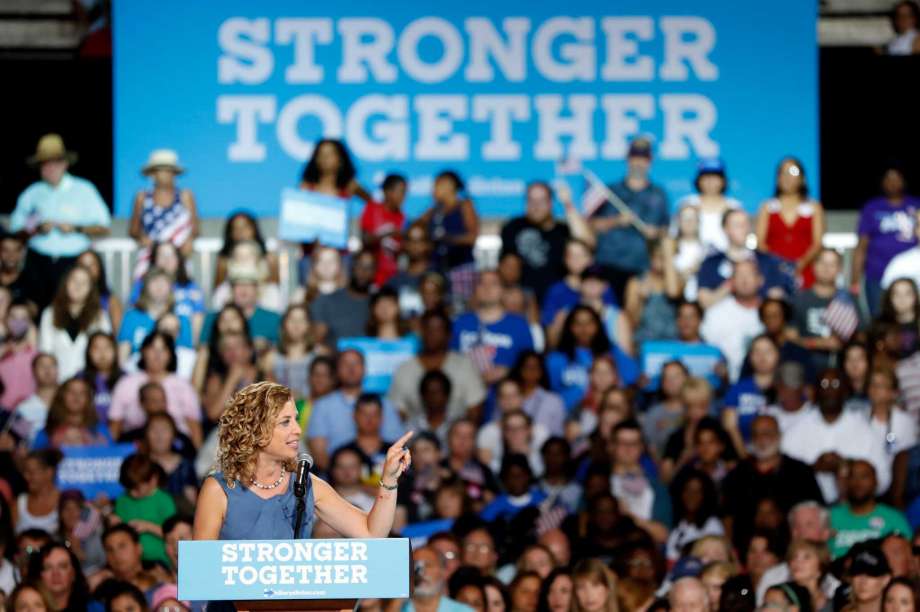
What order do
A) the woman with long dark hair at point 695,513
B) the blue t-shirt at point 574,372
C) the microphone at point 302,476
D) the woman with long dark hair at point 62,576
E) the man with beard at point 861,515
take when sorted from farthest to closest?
the blue t-shirt at point 574,372 → the woman with long dark hair at point 695,513 → the man with beard at point 861,515 → the woman with long dark hair at point 62,576 → the microphone at point 302,476

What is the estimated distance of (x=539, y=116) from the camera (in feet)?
46.8

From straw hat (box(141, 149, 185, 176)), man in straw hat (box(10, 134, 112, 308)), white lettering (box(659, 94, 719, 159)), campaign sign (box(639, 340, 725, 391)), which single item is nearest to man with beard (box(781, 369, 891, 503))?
campaign sign (box(639, 340, 725, 391))

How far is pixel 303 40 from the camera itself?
47.0ft

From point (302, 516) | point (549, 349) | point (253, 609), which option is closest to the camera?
point (253, 609)

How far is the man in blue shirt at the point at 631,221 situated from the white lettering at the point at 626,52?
0.83 meters

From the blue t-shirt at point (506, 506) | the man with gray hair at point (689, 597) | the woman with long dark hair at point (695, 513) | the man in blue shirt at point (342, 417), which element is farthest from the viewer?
the man in blue shirt at point (342, 417)

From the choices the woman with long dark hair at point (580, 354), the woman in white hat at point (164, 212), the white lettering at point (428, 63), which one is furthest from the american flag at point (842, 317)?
the woman in white hat at point (164, 212)

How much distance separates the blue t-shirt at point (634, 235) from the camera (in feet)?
42.8

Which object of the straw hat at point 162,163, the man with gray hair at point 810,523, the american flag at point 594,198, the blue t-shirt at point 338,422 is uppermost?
the straw hat at point 162,163

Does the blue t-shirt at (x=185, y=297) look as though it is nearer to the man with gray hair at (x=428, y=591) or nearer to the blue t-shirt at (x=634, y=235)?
the blue t-shirt at (x=634, y=235)

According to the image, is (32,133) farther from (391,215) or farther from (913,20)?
(913,20)

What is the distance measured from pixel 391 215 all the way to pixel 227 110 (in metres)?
1.64

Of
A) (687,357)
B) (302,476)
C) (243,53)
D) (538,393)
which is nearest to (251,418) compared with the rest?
(302,476)

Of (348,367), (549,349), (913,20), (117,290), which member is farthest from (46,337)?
(913,20)
